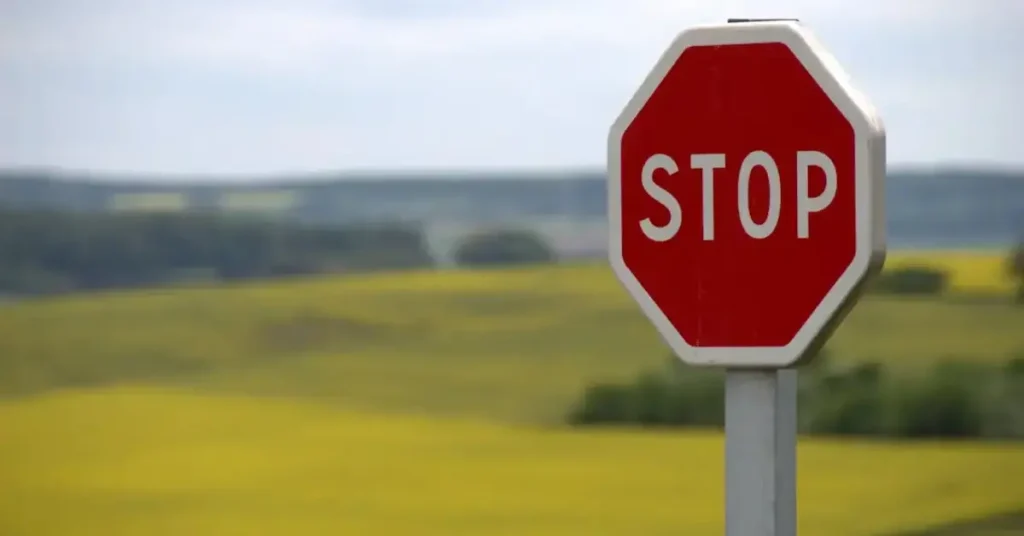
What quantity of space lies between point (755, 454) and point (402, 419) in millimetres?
1968

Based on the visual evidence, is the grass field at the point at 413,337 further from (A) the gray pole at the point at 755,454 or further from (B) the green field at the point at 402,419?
(A) the gray pole at the point at 755,454

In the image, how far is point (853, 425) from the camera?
2.62 m

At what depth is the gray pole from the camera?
2.68 ft

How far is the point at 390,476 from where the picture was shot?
2732 millimetres

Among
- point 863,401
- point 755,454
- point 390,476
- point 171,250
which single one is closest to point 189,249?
point 171,250

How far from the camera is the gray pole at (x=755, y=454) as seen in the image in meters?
0.82

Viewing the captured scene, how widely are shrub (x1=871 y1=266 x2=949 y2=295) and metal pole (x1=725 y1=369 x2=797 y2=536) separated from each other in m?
1.83

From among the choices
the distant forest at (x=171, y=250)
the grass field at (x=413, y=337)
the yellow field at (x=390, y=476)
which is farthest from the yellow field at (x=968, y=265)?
the distant forest at (x=171, y=250)

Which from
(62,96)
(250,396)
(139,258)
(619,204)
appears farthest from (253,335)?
(619,204)

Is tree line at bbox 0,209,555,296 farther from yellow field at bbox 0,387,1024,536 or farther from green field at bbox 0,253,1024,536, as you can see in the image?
yellow field at bbox 0,387,1024,536

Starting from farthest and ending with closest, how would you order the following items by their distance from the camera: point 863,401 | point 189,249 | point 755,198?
point 189,249
point 863,401
point 755,198

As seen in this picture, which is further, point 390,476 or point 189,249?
point 189,249

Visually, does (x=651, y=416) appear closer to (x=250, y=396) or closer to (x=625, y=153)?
(x=250, y=396)

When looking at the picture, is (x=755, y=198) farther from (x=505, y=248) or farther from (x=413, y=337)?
(x=413, y=337)
